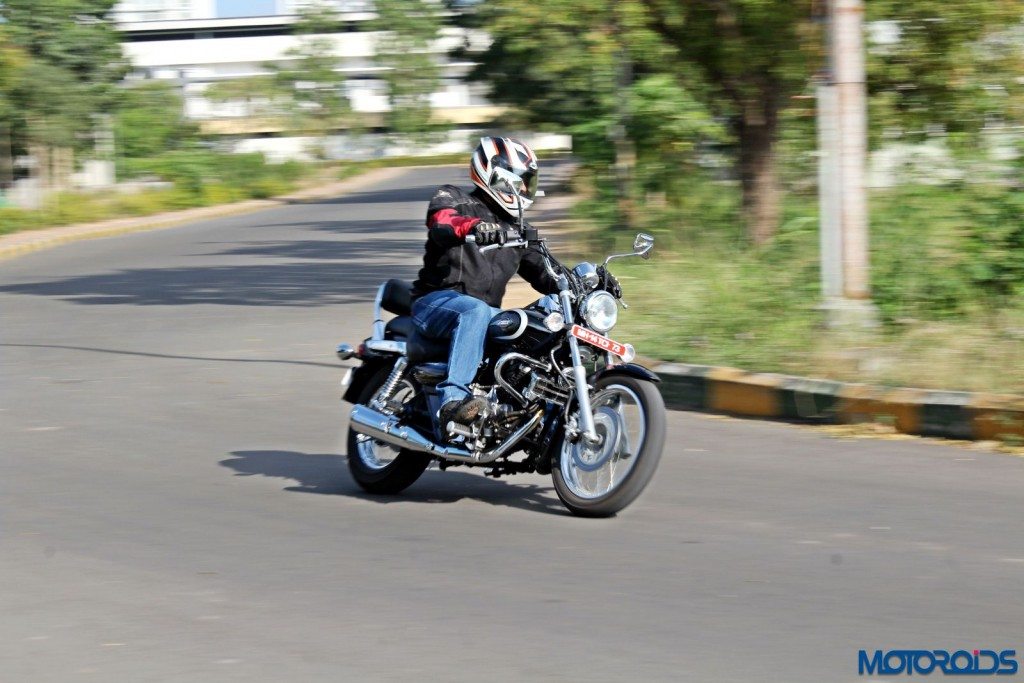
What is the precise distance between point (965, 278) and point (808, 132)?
19.0ft

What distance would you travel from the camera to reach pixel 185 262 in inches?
1010

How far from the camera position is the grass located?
971 cm

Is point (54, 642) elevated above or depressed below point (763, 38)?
below

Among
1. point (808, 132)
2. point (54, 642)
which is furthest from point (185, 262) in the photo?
point (54, 642)

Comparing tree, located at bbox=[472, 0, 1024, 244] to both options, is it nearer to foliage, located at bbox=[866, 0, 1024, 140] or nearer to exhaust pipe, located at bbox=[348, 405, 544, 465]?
foliage, located at bbox=[866, 0, 1024, 140]

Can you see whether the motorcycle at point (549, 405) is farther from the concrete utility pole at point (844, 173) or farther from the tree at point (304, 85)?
the tree at point (304, 85)

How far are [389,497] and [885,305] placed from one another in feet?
16.6

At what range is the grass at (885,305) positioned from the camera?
9.71 m

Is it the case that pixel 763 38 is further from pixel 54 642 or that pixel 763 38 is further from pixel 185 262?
pixel 185 262

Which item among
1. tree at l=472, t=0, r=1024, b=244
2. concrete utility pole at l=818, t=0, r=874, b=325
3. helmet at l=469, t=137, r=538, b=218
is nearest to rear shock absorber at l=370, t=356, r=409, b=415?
helmet at l=469, t=137, r=538, b=218

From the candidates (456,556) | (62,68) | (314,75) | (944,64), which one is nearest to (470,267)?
(456,556)

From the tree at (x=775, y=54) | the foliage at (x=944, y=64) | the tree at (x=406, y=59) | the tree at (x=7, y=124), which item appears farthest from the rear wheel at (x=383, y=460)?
the tree at (x=406, y=59)

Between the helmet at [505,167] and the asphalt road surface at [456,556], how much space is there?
1.49m

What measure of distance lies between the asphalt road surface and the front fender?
0.66m
